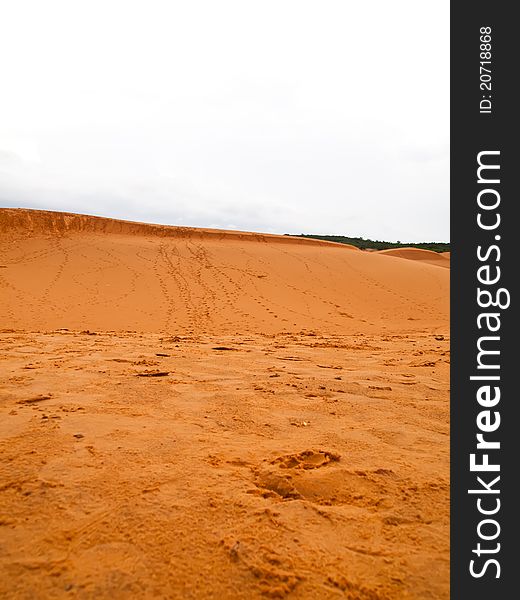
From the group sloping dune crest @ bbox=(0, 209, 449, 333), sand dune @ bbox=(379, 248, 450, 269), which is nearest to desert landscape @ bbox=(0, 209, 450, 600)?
sloping dune crest @ bbox=(0, 209, 449, 333)

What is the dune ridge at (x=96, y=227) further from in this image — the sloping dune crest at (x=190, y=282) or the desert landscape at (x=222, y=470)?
the desert landscape at (x=222, y=470)

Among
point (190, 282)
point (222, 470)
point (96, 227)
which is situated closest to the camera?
point (222, 470)

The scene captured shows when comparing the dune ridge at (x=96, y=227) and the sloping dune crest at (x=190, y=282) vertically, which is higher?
the dune ridge at (x=96, y=227)

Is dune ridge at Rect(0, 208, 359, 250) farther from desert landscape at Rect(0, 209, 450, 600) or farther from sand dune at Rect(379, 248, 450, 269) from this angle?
sand dune at Rect(379, 248, 450, 269)

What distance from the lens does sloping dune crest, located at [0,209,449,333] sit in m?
8.17

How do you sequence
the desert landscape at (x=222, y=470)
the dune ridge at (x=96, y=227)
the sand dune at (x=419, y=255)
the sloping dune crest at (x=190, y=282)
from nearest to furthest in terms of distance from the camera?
the desert landscape at (x=222, y=470), the sloping dune crest at (x=190, y=282), the dune ridge at (x=96, y=227), the sand dune at (x=419, y=255)

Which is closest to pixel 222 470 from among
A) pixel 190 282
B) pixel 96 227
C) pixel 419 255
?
pixel 190 282

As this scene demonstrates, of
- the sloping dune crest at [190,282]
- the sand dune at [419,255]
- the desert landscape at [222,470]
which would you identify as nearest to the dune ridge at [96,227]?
the sloping dune crest at [190,282]

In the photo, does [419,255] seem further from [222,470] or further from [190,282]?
[222,470]

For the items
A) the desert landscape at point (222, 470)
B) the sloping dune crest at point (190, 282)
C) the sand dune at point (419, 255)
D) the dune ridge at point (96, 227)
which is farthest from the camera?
the sand dune at point (419, 255)

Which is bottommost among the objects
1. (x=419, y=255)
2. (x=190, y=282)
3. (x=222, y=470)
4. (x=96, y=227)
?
(x=222, y=470)

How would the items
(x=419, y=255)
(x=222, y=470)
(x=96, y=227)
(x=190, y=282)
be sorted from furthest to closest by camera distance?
(x=419, y=255) → (x=96, y=227) → (x=190, y=282) → (x=222, y=470)

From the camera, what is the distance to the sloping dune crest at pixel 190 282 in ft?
26.8

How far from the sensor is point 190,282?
38.8 feet
